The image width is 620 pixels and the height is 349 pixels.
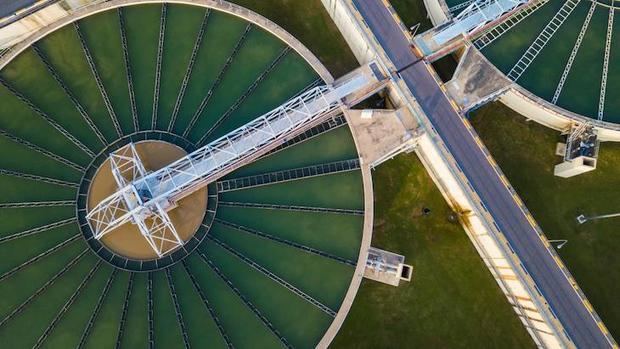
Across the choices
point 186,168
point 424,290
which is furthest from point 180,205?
point 424,290

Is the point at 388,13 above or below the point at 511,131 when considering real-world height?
above

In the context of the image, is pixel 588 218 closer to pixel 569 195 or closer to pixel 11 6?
pixel 569 195

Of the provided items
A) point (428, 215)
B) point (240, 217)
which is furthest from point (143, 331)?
point (428, 215)

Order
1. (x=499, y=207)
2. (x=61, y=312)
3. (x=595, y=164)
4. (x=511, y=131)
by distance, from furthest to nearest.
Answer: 1. (x=511, y=131)
2. (x=595, y=164)
3. (x=499, y=207)
4. (x=61, y=312)

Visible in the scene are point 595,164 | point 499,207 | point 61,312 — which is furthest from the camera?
point 595,164

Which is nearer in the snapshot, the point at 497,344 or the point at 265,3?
the point at 497,344

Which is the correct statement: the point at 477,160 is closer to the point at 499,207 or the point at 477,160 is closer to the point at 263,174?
the point at 499,207

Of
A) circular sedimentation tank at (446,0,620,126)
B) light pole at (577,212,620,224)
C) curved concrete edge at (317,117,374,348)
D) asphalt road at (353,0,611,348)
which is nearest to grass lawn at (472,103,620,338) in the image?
light pole at (577,212,620,224)
